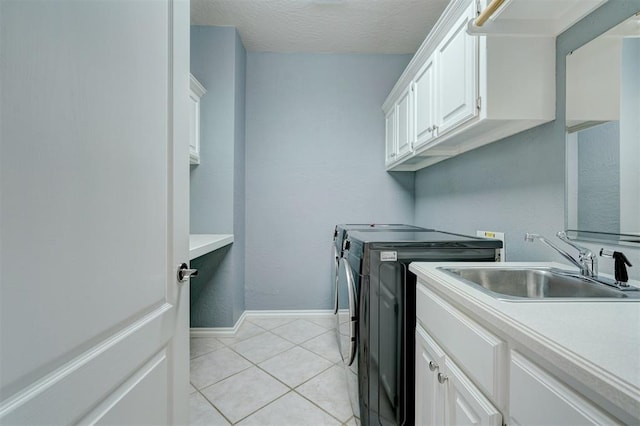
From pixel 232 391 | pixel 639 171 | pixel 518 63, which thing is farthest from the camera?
pixel 232 391

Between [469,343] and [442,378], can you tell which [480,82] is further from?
[442,378]

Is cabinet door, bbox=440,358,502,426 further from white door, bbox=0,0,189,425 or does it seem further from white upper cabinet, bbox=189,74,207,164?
white upper cabinet, bbox=189,74,207,164

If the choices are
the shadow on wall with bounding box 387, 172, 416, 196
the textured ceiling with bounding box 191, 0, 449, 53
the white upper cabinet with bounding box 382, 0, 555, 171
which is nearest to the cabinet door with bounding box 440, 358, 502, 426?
the white upper cabinet with bounding box 382, 0, 555, 171

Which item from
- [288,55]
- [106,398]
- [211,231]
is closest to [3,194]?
[106,398]

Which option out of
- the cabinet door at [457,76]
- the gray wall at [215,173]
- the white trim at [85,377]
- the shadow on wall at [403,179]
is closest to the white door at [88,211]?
the white trim at [85,377]

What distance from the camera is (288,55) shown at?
9.08 feet

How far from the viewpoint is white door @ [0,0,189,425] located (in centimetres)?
41

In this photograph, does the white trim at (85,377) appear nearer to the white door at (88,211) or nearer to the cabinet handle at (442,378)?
the white door at (88,211)

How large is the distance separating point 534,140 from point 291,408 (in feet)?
6.05

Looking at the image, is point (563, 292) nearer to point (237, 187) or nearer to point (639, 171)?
point (639, 171)

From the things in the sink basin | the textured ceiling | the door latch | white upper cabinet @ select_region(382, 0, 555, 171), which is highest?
the textured ceiling

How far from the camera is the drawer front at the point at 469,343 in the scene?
640mm

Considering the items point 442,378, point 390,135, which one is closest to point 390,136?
point 390,135

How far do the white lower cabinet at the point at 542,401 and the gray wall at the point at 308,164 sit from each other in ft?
7.25
